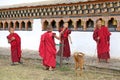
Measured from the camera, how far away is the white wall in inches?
531

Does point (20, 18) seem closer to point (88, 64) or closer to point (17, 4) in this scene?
point (17, 4)

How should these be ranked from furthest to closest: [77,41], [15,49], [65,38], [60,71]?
1. [77,41]
2. [65,38]
3. [15,49]
4. [60,71]

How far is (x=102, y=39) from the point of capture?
12875 millimetres

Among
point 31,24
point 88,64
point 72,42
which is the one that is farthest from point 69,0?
point 88,64

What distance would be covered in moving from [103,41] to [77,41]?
90.4 inches

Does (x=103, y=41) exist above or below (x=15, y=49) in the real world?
above

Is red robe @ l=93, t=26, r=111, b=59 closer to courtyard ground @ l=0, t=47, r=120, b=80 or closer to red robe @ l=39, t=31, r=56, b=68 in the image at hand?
courtyard ground @ l=0, t=47, r=120, b=80

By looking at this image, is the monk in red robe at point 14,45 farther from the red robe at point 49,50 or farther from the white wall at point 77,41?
the white wall at point 77,41

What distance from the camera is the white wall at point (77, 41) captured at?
13477 millimetres

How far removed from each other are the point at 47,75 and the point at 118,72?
2.11 meters

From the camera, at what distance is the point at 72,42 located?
1514 cm

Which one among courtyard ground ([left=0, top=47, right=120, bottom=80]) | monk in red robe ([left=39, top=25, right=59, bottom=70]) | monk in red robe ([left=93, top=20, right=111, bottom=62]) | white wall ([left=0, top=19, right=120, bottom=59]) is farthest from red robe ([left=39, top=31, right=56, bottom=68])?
white wall ([left=0, top=19, right=120, bottom=59])

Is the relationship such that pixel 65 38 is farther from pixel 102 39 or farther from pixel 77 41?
pixel 77 41

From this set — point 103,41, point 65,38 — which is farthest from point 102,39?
point 65,38
